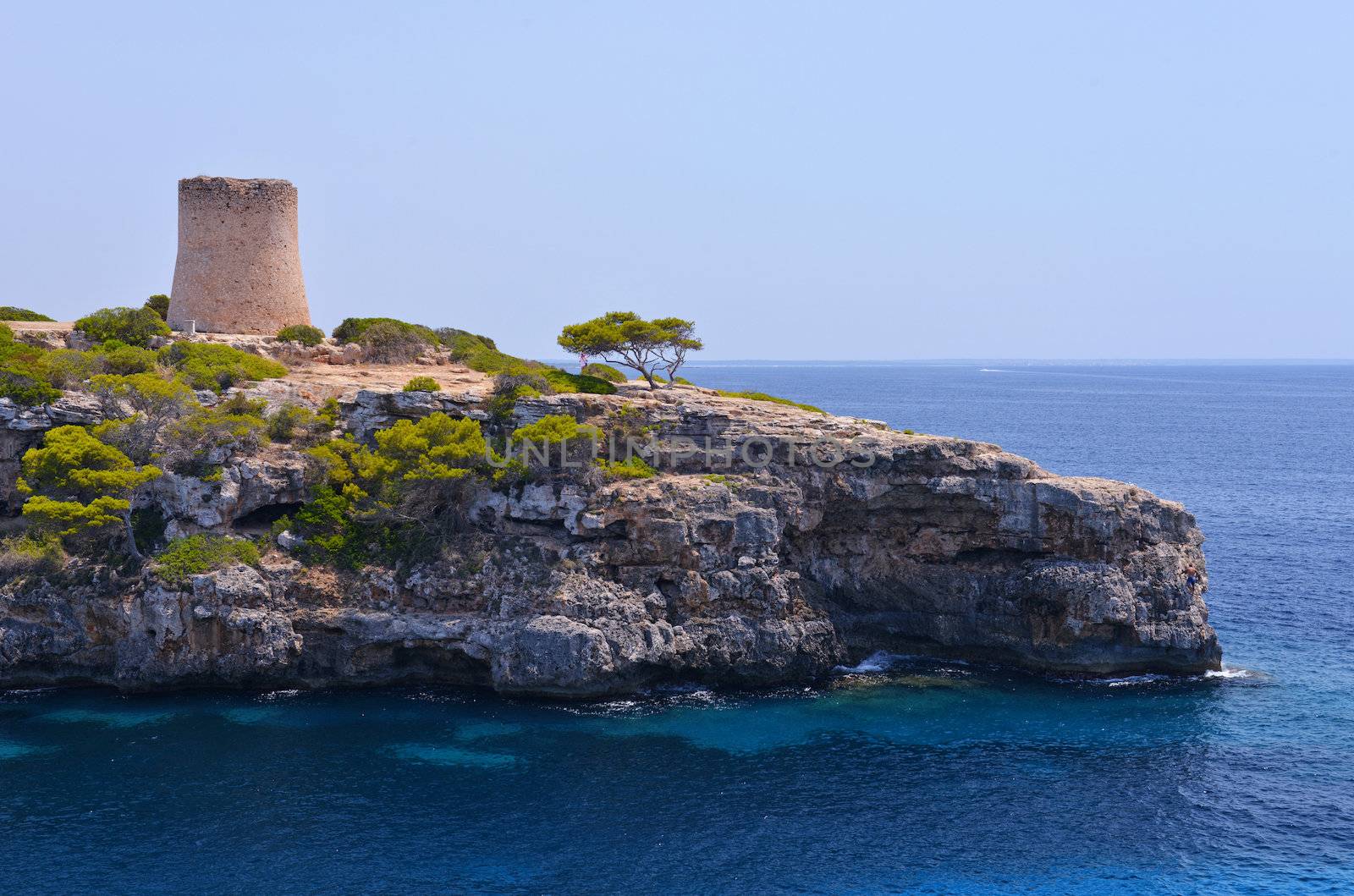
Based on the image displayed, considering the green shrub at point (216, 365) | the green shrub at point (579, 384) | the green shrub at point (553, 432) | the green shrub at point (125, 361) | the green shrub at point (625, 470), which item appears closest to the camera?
the green shrub at point (553, 432)

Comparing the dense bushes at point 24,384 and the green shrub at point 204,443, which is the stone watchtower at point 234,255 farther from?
the green shrub at point 204,443

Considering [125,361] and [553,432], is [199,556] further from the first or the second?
[553,432]

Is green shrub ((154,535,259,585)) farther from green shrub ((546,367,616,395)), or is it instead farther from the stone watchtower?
the stone watchtower

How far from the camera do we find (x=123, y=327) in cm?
5928

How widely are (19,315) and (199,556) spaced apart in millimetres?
30538

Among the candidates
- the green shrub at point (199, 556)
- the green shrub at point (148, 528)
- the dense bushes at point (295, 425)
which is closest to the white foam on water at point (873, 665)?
the green shrub at point (199, 556)

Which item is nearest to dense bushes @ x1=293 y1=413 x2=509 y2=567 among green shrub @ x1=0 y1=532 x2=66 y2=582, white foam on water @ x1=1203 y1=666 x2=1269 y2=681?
green shrub @ x1=0 y1=532 x2=66 y2=582

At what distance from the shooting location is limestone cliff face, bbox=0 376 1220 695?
43812 mm

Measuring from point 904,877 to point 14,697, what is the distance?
32.5 m

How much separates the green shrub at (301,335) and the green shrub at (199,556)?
57.6ft

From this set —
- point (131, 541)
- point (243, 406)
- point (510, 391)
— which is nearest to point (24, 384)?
point (243, 406)

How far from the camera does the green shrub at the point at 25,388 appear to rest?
48.3m

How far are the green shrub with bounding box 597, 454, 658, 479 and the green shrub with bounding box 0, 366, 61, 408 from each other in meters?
22.5

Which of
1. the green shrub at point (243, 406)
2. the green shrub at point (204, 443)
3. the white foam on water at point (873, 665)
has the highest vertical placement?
the green shrub at point (243, 406)
